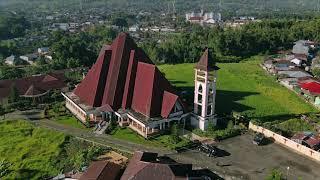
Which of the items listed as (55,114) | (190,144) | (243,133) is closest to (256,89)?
(243,133)

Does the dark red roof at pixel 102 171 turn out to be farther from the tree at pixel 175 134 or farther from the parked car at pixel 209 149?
the parked car at pixel 209 149

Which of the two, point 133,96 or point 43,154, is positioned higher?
point 133,96

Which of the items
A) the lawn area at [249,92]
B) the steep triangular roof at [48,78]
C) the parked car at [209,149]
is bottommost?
the lawn area at [249,92]

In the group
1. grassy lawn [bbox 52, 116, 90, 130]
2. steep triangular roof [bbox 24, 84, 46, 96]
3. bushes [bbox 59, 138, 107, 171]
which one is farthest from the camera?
steep triangular roof [bbox 24, 84, 46, 96]

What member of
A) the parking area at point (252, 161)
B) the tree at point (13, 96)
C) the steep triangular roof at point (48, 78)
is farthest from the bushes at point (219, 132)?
the steep triangular roof at point (48, 78)

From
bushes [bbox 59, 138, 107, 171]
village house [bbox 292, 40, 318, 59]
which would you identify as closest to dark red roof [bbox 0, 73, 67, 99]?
bushes [bbox 59, 138, 107, 171]

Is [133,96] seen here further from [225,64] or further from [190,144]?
[225,64]

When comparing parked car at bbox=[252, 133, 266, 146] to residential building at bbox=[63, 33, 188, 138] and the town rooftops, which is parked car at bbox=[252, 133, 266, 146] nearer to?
residential building at bbox=[63, 33, 188, 138]
